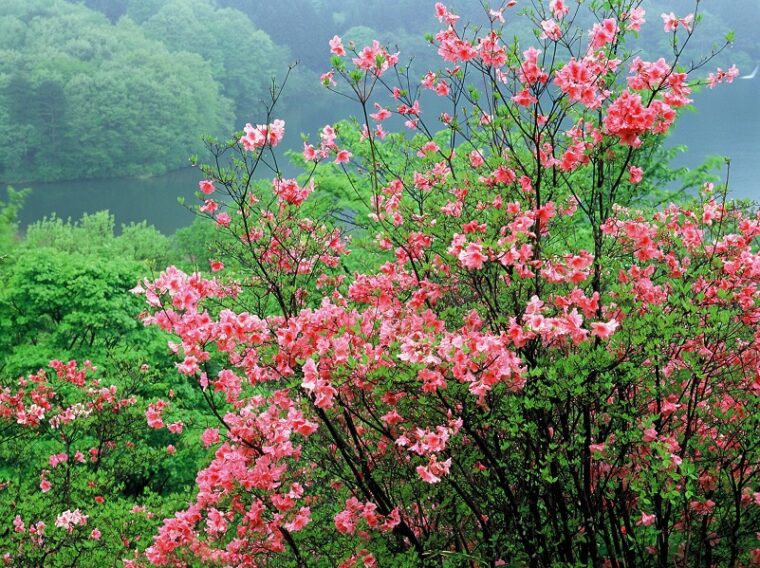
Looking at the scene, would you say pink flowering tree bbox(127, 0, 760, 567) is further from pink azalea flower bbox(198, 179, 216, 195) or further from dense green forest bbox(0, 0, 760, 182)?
dense green forest bbox(0, 0, 760, 182)

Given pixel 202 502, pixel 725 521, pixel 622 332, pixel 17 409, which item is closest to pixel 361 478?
pixel 202 502

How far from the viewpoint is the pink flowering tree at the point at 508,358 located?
12.2ft

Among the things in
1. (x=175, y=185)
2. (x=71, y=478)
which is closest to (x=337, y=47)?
(x=71, y=478)

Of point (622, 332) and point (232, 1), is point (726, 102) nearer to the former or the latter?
point (232, 1)

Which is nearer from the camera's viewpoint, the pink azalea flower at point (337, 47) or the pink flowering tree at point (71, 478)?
the pink azalea flower at point (337, 47)

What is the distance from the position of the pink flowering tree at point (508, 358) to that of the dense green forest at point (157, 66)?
29.7 m

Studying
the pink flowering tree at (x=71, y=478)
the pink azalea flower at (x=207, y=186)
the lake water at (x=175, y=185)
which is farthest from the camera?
the lake water at (x=175, y=185)

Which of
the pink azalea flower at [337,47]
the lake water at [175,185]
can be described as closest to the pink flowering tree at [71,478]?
the pink azalea flower at [337,47]

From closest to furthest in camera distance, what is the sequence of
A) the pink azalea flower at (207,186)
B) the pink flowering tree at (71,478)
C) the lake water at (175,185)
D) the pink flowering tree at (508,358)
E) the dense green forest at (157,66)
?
1. the pink flowering tree at (508,358)
2. the pink azalea flower at (207,186)
3. the pink flowering tree at (71,478)
4. the lake water at (175,185)
5. the dense green forest at (157,66)

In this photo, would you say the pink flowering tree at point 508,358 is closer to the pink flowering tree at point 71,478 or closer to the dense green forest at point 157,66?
the pink flowering tree at point 71,478

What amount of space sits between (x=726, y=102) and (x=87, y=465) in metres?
77.2

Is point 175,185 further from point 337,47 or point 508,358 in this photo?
point 508,358

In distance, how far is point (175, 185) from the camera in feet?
177

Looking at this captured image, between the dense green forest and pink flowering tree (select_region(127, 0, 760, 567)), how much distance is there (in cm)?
2972
